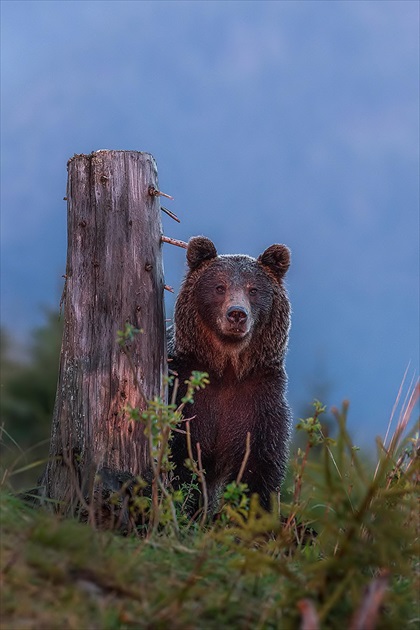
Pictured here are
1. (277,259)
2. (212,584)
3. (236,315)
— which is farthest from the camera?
(277,259)

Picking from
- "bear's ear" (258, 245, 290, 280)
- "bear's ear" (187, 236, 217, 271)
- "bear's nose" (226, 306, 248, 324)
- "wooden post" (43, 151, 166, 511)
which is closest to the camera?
"wooden post" (43, 151, 166, 511)

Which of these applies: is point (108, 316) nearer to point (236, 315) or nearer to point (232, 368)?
point (236, 315)

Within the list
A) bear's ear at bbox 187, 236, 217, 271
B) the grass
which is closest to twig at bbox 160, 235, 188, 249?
bear's ear at bbox 187, 236, 217, 271

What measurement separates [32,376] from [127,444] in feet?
39.4

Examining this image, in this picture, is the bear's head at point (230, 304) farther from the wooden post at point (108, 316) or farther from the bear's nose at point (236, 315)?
the wooden post at point (108, 316)

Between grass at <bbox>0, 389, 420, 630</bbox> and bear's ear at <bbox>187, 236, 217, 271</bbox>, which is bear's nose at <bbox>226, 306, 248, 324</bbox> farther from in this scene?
grass at <bbox>0, 389, 420, 630</bbox>

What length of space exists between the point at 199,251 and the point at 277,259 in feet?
2.66

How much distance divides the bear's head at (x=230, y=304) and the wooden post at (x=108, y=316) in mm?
609

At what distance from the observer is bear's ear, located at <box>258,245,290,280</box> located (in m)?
9.04

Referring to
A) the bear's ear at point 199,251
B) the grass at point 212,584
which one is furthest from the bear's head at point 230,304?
the grass at point 212,584

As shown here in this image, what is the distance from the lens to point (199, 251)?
29.3 feet

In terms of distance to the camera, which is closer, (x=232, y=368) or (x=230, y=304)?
(x=230, y=304)

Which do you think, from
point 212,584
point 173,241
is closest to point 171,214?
point 173,241

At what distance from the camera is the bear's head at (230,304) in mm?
8602
